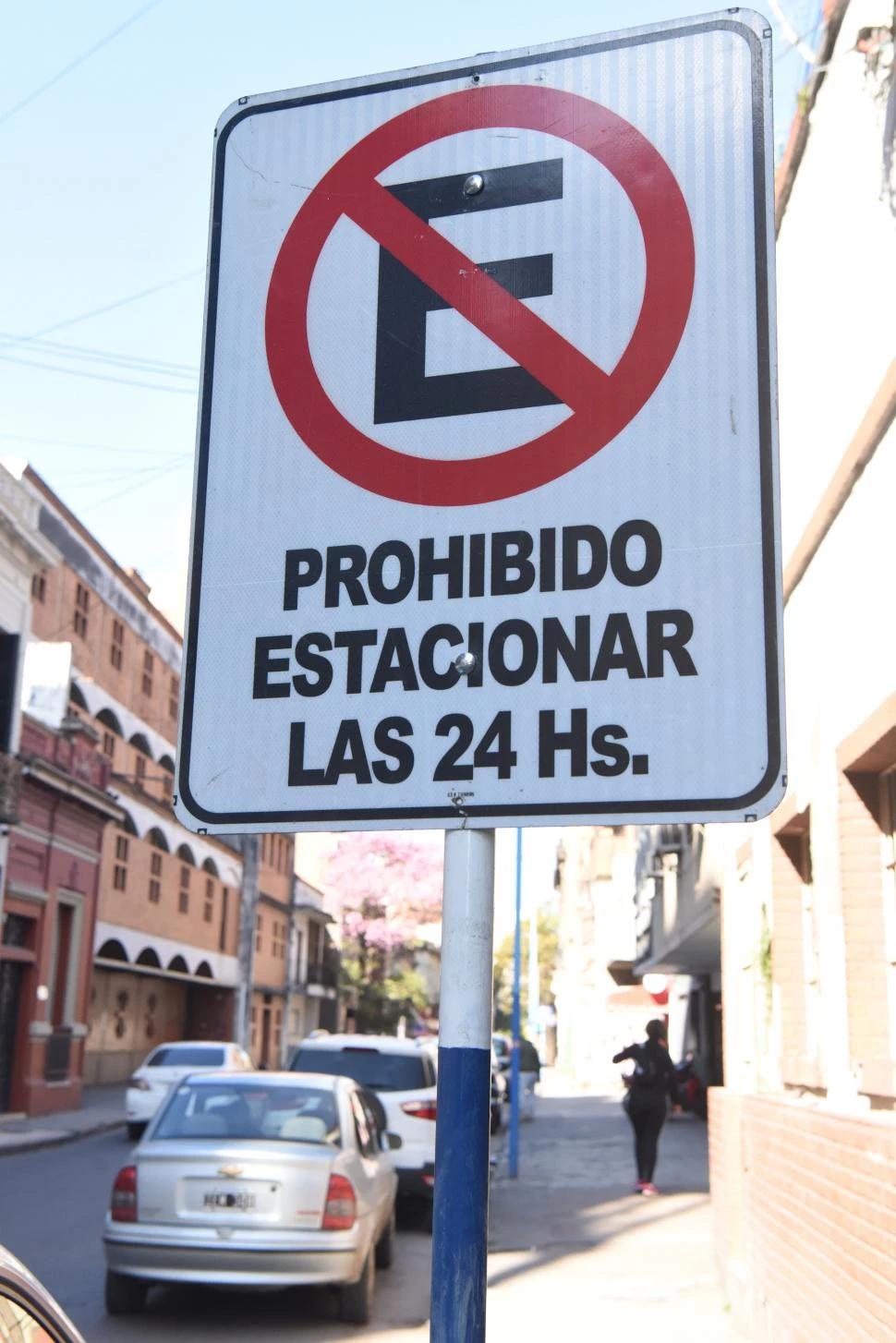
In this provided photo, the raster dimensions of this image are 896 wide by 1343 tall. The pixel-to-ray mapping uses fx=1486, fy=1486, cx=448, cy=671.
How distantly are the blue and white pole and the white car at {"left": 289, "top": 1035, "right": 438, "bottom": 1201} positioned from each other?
42.9ft

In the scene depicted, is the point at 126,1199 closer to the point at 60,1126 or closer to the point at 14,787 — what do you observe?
the point at 60,1126

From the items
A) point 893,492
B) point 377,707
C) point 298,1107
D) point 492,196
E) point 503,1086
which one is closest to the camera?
point 377,707

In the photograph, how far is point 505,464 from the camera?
89.0 inches

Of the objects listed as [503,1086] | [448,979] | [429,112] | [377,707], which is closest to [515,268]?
[429,112]

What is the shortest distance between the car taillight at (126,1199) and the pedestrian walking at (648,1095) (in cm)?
812

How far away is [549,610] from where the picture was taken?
2182mm

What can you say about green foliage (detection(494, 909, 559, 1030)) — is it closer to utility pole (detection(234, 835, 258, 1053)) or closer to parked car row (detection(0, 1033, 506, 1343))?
utility pole (detection(234, 835, 258, 1053))

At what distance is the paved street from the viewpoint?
Result: 9500 millimetres

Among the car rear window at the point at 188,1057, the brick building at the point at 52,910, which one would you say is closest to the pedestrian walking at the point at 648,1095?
the car rear window at the point at 188,1057

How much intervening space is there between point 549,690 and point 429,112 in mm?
1029

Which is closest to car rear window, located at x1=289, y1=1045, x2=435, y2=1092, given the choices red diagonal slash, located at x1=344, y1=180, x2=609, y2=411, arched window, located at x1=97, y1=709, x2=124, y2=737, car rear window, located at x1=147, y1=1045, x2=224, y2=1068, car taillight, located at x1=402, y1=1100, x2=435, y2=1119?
car taillight, located at x1=402, y1=1100, x2=435, y2=1119

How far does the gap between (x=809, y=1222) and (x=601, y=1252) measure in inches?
274

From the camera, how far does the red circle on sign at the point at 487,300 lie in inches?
88.5

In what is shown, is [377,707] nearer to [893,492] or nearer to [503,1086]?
[893,492]
